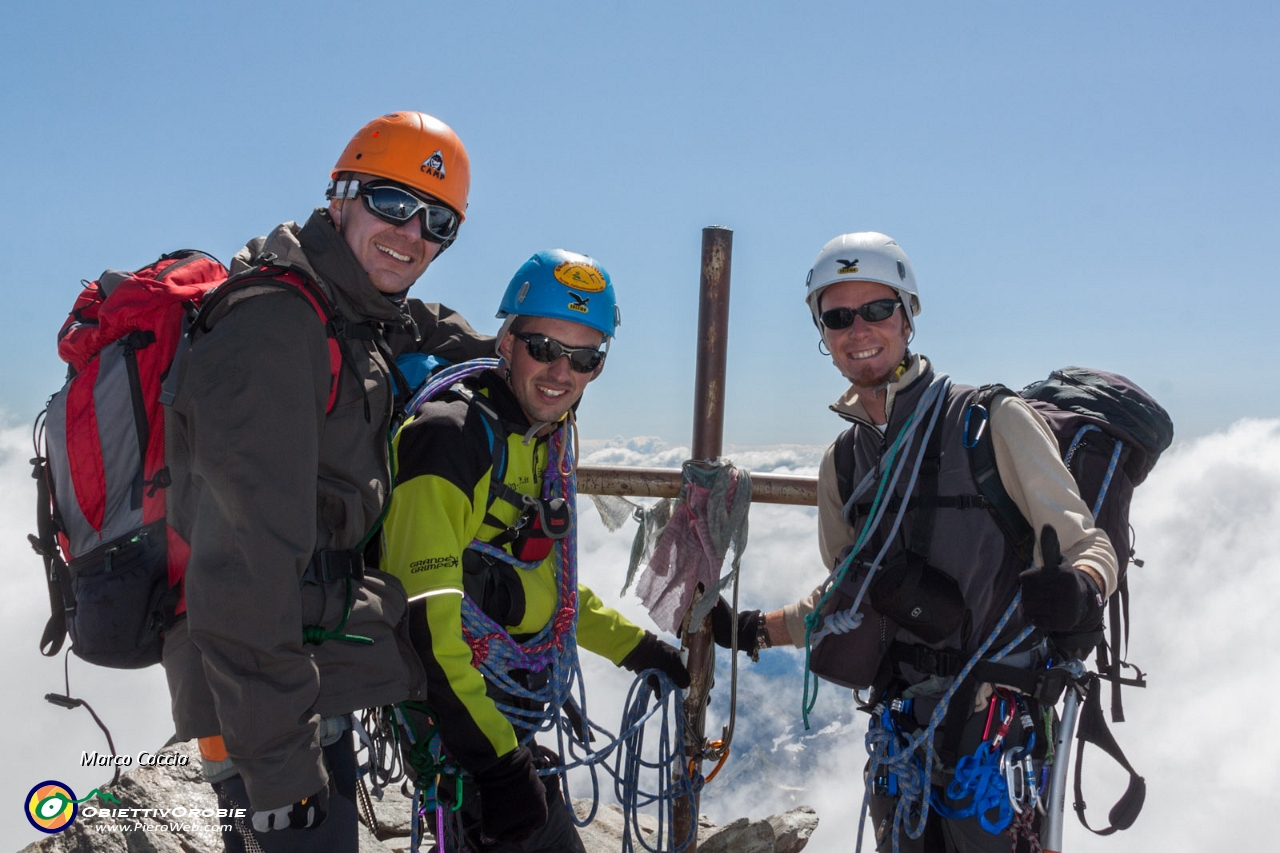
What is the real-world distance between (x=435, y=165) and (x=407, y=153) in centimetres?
11

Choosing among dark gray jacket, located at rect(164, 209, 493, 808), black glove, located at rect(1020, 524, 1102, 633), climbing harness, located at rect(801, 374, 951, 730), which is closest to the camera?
dark gray jacket, located at rect(164, 209, 493, 808)

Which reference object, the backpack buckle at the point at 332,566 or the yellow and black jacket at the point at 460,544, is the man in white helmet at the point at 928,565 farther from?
the backpack buckle at the point at 332,566

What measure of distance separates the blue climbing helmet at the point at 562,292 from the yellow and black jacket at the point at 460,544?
13.3 inches

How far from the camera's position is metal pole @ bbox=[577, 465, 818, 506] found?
14.6 ft

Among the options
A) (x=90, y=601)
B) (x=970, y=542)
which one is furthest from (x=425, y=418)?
(x=970, y=542)

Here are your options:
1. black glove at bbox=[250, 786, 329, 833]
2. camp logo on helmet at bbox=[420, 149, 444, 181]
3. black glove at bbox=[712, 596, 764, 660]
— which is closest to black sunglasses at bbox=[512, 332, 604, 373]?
camp logo on helmet at bbox=[420, 149, 444, 181]

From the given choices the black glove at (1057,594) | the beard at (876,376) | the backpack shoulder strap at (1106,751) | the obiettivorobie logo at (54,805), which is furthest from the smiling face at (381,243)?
the backpack shoulder strap at (1106,751)

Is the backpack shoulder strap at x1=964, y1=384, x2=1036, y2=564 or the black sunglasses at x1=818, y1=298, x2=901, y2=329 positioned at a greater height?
the black sunglasses at x1=818, y1=298, x2=901, y2=329

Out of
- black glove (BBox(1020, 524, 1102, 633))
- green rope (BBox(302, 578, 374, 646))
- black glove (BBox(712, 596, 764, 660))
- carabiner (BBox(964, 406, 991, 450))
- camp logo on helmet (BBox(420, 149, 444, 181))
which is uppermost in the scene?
camp logo on helmet (BBox(420, 149, 444, 181))

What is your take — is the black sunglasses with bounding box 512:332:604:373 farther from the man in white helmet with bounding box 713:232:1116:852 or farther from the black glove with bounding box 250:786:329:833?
the black glove with bounding box 250:786:329:833

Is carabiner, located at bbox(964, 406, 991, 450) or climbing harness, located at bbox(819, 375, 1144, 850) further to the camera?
carabiner, located at bbox(964, 406, 991, 450)

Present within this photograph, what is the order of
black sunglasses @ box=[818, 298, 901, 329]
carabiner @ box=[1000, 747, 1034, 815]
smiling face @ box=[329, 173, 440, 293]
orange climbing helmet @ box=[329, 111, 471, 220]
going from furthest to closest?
1. black sunglasses @ box=[818, 298, 901, 329]
2. carabiner @ box=[1000, 747, 1034, 815]
3. orange climbing helmet @ box=[329, 111, 471, 220]
4. smiling face @ box=[329, 173, 440, 293]

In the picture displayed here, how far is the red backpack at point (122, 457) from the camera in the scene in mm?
2500

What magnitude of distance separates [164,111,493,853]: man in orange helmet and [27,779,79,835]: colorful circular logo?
163cm
